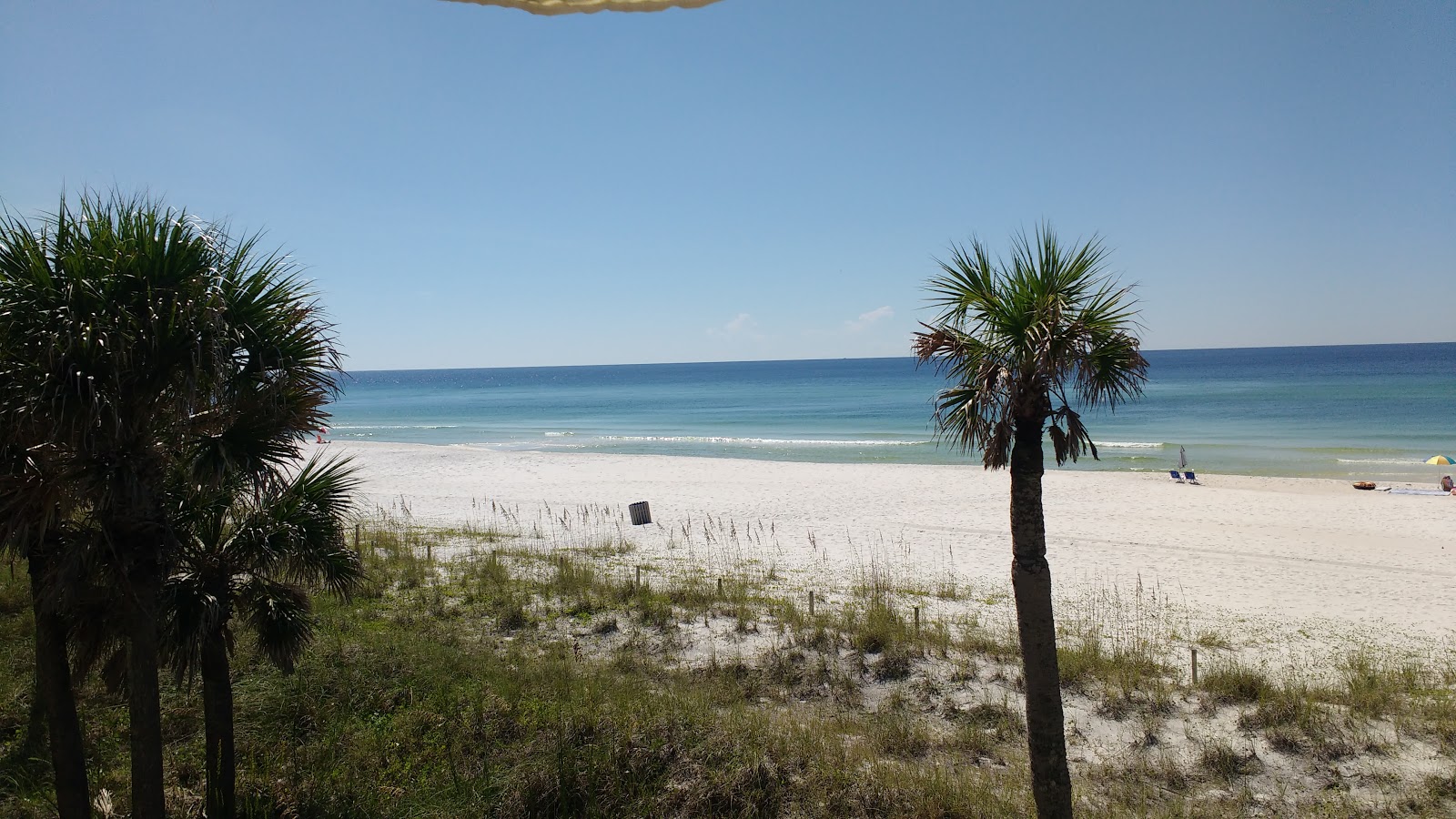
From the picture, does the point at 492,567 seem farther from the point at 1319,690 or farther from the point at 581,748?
the point at 1319,690

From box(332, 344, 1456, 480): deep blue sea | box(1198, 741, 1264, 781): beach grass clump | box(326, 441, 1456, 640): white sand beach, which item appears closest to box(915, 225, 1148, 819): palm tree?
box(1198, 741, 1264, 781): beach grass clump

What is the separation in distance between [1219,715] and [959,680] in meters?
2.47

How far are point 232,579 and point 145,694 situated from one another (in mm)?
1117

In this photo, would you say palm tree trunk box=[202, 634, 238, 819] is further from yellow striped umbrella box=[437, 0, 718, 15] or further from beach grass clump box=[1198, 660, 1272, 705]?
beach grass clump box=[1198, 660, 1272, 705]

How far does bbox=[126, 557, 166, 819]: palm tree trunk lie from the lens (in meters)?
4.59

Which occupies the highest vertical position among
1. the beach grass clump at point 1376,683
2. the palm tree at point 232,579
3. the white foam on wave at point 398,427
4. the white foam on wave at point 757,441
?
the white foam on wave at point 398,427

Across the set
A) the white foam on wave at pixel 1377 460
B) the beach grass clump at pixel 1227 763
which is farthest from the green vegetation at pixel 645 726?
the white foam on wave at pixel 1377 460

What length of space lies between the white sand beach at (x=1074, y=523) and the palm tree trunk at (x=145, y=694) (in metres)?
10.7

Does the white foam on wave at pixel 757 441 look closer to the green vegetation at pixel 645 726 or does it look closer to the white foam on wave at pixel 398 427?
the white foam on wave at pixel 398 427

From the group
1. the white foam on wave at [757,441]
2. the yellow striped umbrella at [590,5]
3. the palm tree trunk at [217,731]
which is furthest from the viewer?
the white foam on wave at [757,441]

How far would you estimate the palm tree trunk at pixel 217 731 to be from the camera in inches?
210

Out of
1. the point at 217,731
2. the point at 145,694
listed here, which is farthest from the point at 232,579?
the point at 145,694

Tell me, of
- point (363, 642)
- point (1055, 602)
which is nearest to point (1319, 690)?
point (1055, 602)

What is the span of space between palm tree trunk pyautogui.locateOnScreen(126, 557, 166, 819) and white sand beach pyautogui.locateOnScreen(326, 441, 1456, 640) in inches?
420
